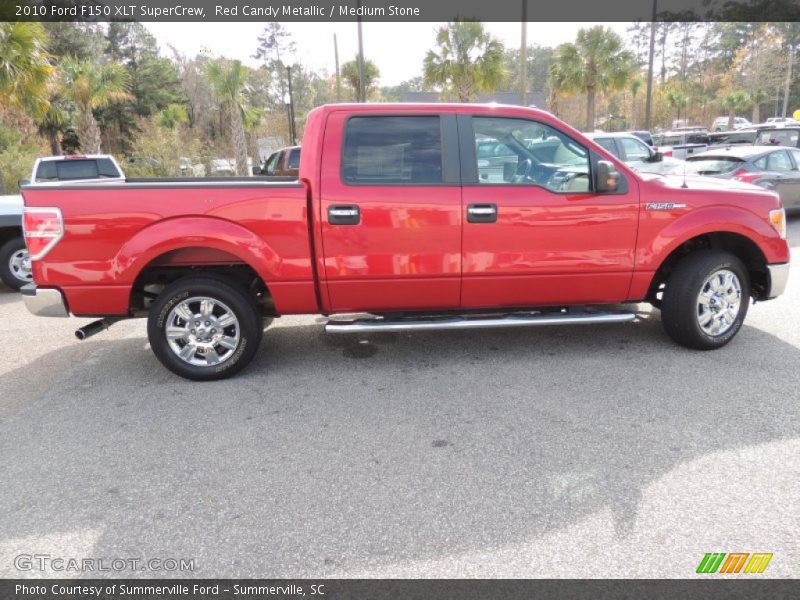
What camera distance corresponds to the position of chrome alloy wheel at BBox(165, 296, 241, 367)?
4328mm

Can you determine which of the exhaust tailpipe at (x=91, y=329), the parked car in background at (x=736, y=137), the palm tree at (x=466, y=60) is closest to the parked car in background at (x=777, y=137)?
the parked car in background at (x=736, y=137)

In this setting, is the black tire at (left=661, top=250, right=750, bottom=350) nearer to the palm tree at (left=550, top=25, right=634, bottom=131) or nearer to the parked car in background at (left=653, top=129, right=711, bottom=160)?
the parked car in background at (left=653, top=129, right=711, bottom=160)

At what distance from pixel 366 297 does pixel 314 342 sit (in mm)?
1120

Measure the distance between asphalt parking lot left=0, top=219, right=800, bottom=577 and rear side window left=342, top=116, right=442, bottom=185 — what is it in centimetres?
154

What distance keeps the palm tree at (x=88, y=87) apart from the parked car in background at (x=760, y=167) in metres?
20.3

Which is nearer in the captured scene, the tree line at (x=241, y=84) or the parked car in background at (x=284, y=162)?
the parked car in background at (x=284, y=162)

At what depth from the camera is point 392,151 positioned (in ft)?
14.2

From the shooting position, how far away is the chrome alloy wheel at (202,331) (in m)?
4.33

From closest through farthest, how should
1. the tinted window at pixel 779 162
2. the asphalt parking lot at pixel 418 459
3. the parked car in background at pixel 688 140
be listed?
1. the asphalt parking lot at pixel 418 459
2. the tinted window at pixel 779 162
3. the parked car in background at pixel 688 140

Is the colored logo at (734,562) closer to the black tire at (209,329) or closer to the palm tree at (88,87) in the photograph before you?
the black tire at (209,329)

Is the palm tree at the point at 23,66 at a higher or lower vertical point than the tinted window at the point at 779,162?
higher

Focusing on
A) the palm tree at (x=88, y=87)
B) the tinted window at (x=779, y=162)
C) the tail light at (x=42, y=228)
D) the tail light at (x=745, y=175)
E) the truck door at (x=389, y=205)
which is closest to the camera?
the tail light at (x=42, y=228)

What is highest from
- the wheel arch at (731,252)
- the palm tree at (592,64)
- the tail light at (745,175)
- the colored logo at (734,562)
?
the palm tree at (592,64)

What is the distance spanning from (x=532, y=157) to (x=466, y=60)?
24.0m
